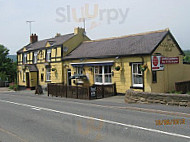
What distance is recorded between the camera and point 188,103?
11820mm

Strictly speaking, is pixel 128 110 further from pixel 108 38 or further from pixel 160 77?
pixel 108 38

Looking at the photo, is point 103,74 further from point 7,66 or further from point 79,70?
point 7,66

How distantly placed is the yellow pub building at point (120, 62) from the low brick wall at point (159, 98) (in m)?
3.28

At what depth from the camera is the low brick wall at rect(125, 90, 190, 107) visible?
1206 centimetres

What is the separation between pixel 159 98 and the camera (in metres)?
13.3

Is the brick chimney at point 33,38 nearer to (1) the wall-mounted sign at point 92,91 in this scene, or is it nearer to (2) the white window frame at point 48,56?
(2) the white window frame at point 48,56

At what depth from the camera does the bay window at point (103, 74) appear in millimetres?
21031

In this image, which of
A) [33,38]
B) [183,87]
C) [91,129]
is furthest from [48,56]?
[91,129]

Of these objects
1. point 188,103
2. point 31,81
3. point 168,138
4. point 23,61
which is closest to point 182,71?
point 188,103

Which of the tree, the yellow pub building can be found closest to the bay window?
the yellow pub building

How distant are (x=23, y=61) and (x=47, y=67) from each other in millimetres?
7311

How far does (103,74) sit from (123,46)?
3.36m

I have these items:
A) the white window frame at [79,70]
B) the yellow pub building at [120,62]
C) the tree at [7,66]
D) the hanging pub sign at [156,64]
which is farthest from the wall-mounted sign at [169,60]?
the tree at [7,66]

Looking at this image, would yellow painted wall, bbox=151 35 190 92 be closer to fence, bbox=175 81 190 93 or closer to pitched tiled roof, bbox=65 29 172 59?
fence, bbox=175 81 190 93
